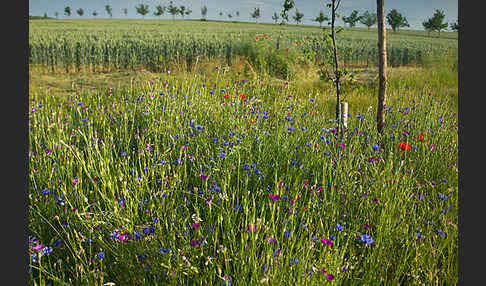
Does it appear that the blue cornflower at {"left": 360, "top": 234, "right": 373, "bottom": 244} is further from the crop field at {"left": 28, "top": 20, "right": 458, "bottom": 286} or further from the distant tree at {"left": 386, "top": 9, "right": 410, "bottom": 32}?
the distant tree at {"left": 386, "top": 9, "right": 410, "bottom": 32}

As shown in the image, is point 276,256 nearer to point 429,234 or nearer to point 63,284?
point 63,284

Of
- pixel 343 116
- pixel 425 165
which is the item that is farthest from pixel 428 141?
pixel 343 116

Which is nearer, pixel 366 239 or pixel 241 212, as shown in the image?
pixel 366 239

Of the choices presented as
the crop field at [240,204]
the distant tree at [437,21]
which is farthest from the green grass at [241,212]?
the distant tree at [437,21]

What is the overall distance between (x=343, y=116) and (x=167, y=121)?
70.0 inches

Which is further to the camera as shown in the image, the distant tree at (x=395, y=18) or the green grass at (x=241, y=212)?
the distant tree at (x=395, y=18)

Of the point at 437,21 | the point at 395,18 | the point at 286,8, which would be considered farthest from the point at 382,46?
the point at 437,21

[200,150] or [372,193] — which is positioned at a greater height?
[200,150]

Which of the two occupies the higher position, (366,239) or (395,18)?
(395,18)

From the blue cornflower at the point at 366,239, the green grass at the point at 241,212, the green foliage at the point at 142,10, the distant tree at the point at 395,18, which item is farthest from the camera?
the green foliage at the point at 142,10

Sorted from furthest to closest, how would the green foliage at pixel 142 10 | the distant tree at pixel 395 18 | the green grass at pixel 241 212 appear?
the green foliage at pixel 142 10, the distant tree at pixel 395 18, the green grass at pixel 241 212

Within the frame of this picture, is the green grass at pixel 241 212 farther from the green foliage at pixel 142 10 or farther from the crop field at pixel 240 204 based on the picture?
the green foliage at pixel 142 10

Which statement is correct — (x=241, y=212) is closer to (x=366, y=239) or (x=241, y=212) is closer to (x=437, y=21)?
(x=366, y=239)

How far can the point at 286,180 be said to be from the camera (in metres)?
2.21
